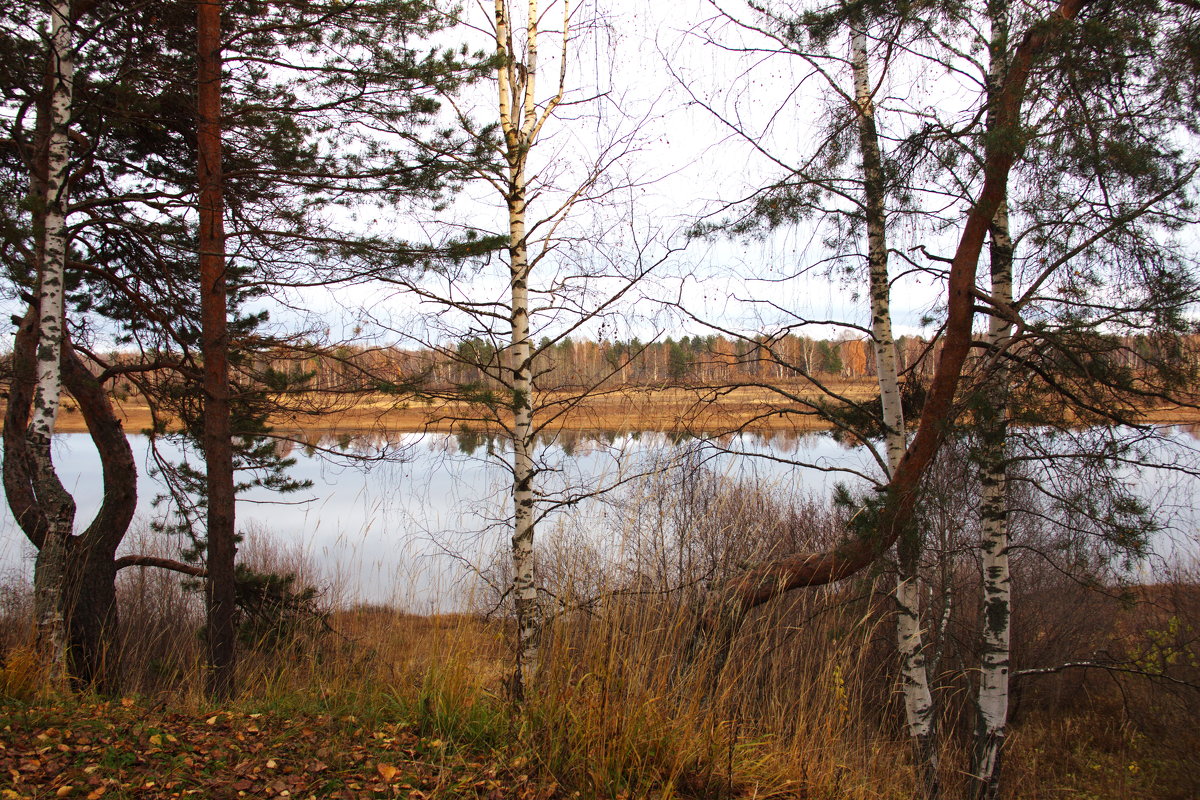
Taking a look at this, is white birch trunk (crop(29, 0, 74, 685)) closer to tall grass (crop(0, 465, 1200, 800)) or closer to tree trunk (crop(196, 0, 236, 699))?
tall grass (crop(0, 465, 1200, 800))

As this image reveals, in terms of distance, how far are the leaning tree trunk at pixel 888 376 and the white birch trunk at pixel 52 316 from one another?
6.22m

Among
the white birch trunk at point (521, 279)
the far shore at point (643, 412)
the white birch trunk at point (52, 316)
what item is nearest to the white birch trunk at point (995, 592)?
the far shore at point (643, 412)

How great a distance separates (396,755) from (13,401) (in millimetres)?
5697

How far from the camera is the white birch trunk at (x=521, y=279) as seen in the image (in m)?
5.74

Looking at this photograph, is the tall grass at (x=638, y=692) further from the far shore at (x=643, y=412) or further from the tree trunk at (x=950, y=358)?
the far shore at (x=643, y=412)

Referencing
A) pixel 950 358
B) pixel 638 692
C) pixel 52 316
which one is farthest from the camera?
pixel 52 316

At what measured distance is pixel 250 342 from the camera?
23.0 feet

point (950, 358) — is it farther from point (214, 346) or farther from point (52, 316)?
point (52, 316)

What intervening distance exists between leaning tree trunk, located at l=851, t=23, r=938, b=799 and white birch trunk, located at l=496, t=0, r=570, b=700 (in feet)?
8.05

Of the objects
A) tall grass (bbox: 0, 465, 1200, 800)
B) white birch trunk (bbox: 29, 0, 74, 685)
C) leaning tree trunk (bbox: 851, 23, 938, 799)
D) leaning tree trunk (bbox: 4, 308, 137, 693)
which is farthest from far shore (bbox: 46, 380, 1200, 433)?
leaning tree trunk (bbox: 4, 308, 137, 693)

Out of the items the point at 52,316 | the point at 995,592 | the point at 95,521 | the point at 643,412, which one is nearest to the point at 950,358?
the point at 995,592

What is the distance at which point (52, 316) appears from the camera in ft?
19.2

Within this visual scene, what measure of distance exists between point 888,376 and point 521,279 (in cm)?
291

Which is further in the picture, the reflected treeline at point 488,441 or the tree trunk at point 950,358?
the reflected treeline at point 488,441
